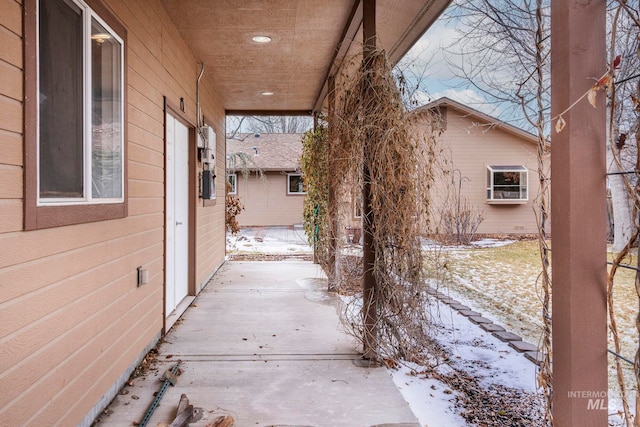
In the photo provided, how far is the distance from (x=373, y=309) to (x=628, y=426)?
1987 mm

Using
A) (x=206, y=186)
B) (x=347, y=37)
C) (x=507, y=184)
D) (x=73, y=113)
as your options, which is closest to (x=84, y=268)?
(x=73, y=113)

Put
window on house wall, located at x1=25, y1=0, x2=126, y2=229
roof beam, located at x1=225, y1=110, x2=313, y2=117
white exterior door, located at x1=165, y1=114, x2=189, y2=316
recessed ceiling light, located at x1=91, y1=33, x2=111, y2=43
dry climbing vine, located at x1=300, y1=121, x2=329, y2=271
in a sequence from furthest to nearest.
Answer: roof beam, located at x1=225, y1=110, x2=313, y2=117
dry climbing vine, located at x1=300, y1=121, x2=329, y2=271
white exterior door, located at x1=165, y1=114, x2=189, y2=316
recessed ceiling light, located at x1=91, y1=33, x2=111, y2=43
window on house wall, located at x1=25, y1=0, x2=126, y2=229

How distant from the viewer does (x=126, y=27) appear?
289 cm

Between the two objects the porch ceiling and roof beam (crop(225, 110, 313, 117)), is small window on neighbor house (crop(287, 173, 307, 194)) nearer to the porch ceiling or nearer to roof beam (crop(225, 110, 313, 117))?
roof beam (crop(225, 110, 313, 117))

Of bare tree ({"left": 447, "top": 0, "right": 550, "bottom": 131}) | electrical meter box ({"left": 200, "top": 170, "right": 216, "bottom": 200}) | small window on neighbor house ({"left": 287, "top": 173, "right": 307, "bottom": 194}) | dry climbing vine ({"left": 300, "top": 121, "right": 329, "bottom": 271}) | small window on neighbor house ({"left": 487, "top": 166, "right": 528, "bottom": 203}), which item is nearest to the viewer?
bare tree ({"left": 447, "top": 0, "right": 550, "bottom": 131})

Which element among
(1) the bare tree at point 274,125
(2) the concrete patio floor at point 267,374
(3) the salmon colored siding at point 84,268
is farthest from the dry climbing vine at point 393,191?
(1) the bare tree at point 274,125

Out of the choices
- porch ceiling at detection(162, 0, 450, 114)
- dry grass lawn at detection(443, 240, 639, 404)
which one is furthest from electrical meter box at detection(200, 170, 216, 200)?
dry grass lawn at detection(443, 240, 639, 404)

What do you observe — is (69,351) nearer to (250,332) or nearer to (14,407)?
(14,407)

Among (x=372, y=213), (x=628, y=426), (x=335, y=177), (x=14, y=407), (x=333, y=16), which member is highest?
(x=333, y=16)

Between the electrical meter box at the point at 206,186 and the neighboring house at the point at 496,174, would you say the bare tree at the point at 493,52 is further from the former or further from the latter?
the neighboring house at the point at 496,174

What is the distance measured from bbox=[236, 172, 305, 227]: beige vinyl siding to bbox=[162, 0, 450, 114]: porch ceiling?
10.8 metres

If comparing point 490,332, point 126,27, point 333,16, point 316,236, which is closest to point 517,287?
point 490,332

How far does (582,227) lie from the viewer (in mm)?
1318

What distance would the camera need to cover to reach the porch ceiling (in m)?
3.88
